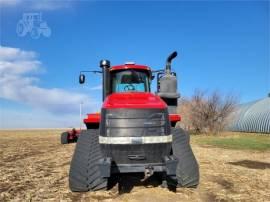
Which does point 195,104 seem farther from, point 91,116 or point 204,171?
point 91,116

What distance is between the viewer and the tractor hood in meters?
7.66

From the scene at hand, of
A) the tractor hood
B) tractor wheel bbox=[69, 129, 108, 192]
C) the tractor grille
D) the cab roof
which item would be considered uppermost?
the cab roof

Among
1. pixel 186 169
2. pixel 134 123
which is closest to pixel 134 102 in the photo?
pixel 134 123

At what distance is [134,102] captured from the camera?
782cm

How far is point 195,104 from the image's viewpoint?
42000mm

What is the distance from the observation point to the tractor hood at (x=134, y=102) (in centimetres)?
766

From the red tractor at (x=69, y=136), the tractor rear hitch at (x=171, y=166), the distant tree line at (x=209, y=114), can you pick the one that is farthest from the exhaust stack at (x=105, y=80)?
the distant tree line at (x=209, y=114)

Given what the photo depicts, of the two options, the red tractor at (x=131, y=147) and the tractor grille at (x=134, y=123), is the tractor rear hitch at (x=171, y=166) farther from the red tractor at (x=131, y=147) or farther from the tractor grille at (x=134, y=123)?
the tractor grille at (x=134, y=123)

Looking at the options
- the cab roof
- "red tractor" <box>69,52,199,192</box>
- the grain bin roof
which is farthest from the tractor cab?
the grain bin roof

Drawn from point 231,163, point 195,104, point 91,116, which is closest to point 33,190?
point 91,116

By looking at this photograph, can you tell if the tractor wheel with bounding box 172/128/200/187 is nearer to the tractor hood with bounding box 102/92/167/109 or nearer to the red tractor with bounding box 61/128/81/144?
the tractor hood with bounding box 102/92/167/109

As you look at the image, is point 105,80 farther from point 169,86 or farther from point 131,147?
point 131,147

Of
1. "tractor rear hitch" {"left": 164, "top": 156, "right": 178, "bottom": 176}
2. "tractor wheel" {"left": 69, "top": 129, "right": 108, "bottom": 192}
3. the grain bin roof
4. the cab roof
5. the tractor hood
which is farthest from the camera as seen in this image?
the grain bin roof

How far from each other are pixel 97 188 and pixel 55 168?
4148mm
